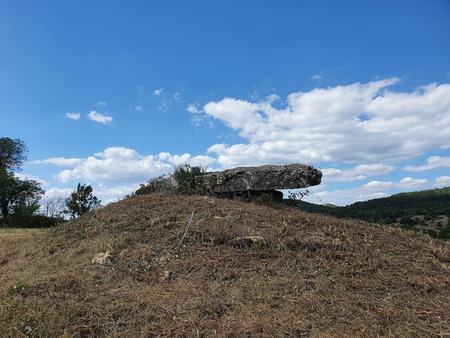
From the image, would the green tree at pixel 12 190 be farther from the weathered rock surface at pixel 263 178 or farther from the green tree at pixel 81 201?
the weathered rock surface at pixel 263 178

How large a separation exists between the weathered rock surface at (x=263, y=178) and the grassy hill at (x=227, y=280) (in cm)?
201

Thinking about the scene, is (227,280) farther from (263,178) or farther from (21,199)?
(21,199)

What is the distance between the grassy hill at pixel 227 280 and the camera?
3793mm

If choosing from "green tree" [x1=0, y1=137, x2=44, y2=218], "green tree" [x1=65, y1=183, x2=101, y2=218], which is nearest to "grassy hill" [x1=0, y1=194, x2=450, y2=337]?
"green tree" [x1=65, y1=183, x2=101, y2=218]

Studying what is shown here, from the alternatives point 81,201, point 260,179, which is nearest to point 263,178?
point 260,179

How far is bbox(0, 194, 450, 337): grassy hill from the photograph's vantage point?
12.4ft

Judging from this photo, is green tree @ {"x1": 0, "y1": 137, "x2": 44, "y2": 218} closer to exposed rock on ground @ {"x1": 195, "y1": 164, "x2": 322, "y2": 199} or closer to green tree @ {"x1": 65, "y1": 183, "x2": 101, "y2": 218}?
green tree @ {"x1": 65, "y1": 183, "x2": 101, "y2": 218}

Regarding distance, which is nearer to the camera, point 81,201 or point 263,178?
point 263,178

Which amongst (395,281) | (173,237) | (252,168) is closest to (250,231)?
(173,237)

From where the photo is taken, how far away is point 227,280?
15.9 feet

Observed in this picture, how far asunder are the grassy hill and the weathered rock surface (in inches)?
79.0

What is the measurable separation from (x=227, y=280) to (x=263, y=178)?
494 cm

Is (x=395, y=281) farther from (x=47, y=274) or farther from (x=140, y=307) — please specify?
(x=47, y=274)

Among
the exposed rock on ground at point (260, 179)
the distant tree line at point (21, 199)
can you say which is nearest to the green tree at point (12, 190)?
the distant tree line at point (21, 199)
